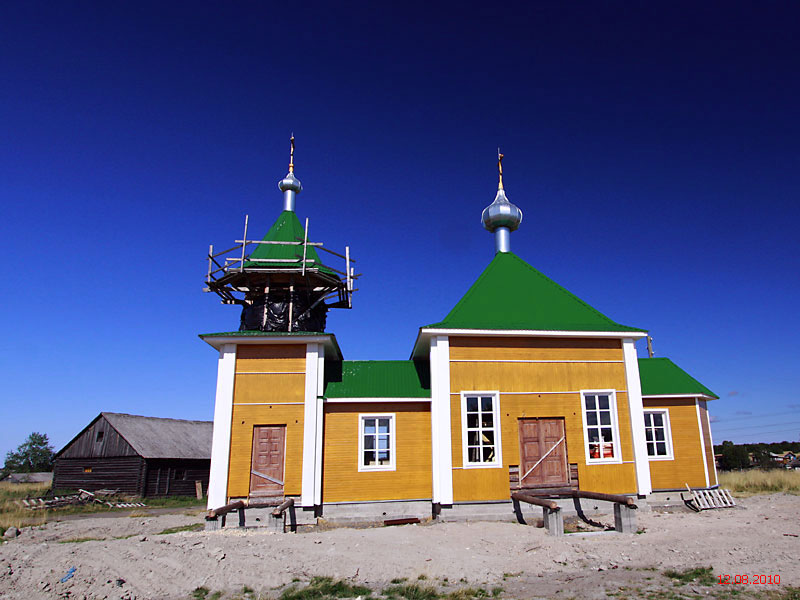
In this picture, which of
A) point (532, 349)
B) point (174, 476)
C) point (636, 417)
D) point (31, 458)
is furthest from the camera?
point (31, 458)

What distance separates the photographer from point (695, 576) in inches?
337

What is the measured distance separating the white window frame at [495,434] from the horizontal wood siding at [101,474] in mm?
22762

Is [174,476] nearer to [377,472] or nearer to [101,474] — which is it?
[101,474]

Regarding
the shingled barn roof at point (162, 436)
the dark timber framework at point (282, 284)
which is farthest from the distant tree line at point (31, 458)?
the dark timber framework at point (282, 284)

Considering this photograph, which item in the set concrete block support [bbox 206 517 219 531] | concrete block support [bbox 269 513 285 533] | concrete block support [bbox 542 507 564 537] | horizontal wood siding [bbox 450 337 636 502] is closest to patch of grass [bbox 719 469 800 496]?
horizontal wood siding [bbox 450 337 636 502]

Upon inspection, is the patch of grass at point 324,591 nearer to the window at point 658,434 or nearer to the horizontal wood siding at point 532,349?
the horizontal wood siding at point 532,349

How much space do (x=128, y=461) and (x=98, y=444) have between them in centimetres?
276

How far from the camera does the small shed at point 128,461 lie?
29766 mm

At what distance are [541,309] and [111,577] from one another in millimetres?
13217

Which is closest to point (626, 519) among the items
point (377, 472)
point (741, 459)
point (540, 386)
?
point (540, 386)

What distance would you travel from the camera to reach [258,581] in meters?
8.68

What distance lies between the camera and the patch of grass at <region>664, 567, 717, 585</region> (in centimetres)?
832

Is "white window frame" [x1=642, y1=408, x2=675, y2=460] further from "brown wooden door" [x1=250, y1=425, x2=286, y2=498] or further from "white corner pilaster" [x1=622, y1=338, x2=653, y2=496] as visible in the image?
"brown wooden door" [x1=250, y1=425, x2=286, y2=498]

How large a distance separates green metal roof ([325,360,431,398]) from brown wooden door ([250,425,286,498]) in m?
1.96
